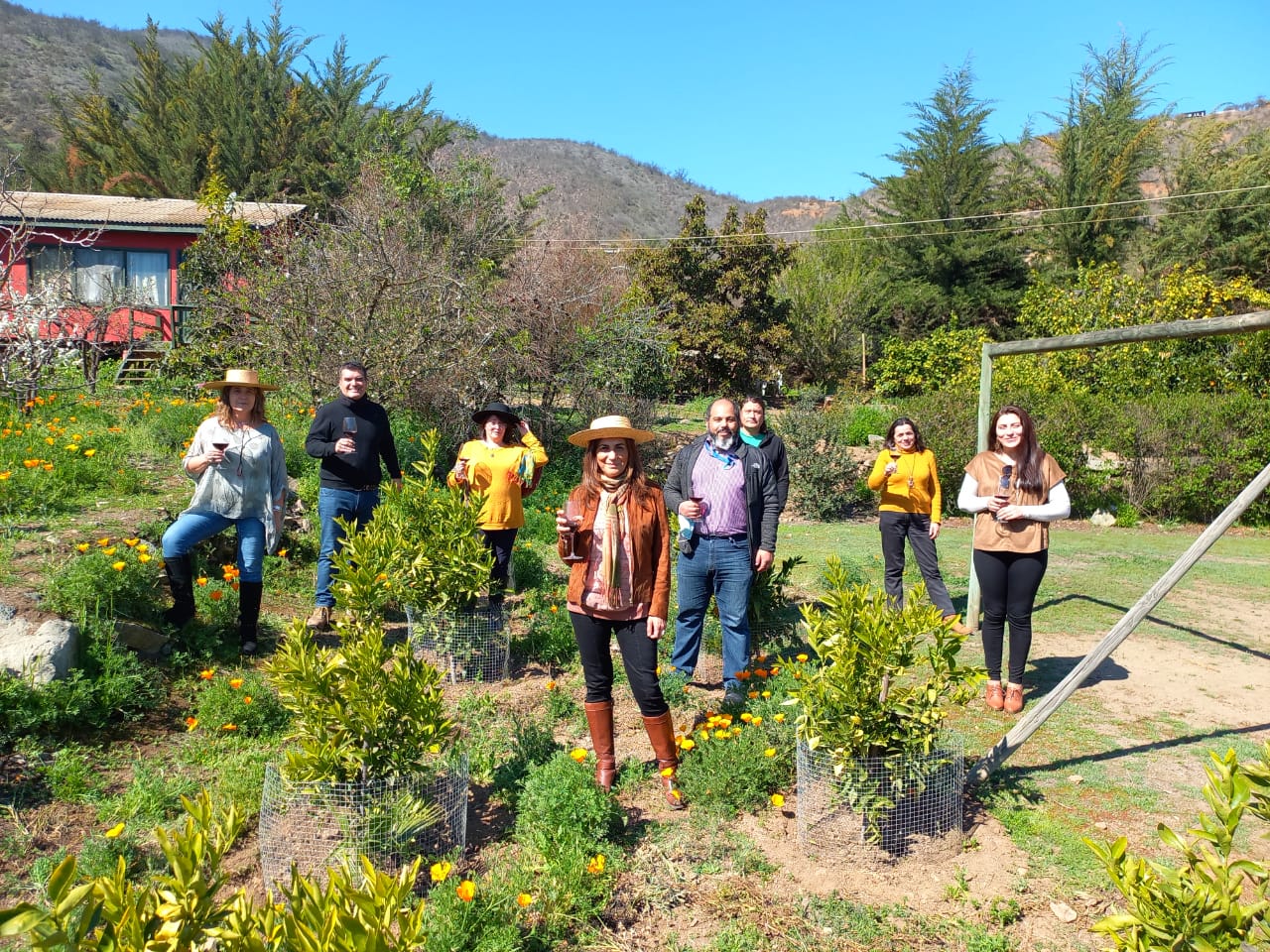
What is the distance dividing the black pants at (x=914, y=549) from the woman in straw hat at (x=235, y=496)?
4309 millimetres

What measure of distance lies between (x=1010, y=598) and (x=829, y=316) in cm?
2189

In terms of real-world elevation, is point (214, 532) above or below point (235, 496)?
below

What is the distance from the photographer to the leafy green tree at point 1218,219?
23781mm

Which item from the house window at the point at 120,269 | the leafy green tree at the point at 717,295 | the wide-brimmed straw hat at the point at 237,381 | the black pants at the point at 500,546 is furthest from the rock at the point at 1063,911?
the house window at the point at 120,269

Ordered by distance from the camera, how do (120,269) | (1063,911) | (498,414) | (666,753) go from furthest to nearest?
(120,269) < (498,414) < (666,753) < (1063,911)

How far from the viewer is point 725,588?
16.8ft

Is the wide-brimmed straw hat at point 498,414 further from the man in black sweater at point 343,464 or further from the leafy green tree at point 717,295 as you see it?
the leafy green tree at point 717,295

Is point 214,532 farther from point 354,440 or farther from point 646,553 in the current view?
point 646,553

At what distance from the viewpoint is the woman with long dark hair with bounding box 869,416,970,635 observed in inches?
253

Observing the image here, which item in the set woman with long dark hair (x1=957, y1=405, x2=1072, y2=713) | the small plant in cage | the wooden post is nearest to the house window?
woman with long dark hair (x1=957, y1=405, x2=1072, y2=713)

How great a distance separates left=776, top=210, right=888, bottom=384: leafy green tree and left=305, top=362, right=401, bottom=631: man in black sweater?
20505mm

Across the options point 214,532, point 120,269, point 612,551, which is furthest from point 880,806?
point 120,269

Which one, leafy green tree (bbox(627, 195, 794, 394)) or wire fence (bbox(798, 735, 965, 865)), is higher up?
leafy green tree (bbox(627, 195, 794, 394))

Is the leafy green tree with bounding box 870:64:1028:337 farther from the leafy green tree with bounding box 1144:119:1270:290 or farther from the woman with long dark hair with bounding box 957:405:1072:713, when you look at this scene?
the woman with long dark hair with bounding box 957:405:1072:713
